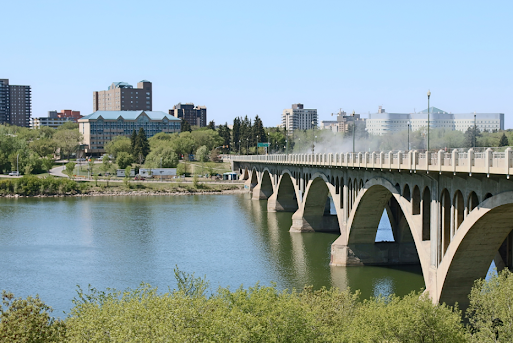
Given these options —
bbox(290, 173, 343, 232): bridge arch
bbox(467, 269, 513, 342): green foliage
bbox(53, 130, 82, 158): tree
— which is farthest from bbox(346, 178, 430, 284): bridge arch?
bbox(53, 130, 82, 158): tree

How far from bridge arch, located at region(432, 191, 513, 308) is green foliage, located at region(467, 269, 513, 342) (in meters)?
3.22

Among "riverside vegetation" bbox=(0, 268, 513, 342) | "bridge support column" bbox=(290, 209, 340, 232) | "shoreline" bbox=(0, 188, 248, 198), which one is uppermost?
"riverside vegetation" bbox=(0, 268, 513, 342)

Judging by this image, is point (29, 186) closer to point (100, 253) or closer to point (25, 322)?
point (100, 253)

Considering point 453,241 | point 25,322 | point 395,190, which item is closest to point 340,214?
point 395,190

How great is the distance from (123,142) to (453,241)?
143 meters

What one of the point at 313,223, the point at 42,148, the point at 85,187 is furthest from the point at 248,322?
the point at 42,148

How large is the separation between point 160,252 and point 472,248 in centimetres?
3250

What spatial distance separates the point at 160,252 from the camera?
55375 mm

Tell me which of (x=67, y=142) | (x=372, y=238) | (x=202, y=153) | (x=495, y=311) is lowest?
(x=372, y=238)

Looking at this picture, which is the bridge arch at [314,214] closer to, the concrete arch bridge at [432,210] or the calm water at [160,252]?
the calm water at [160,252]

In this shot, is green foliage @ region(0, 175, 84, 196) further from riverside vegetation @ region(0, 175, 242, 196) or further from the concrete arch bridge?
the concrete arch bridge

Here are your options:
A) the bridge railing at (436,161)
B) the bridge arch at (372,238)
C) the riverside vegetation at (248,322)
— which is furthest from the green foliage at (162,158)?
the riverside vegetation at (248,322)

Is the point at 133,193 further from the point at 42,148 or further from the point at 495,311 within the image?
the point at 495,311

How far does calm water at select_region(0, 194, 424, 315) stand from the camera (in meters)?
43.0
